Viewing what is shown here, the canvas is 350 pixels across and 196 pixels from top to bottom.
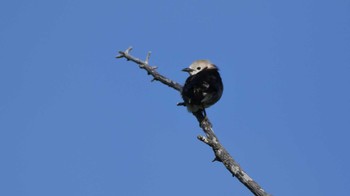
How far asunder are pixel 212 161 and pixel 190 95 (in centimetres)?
239

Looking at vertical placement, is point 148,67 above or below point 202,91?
above

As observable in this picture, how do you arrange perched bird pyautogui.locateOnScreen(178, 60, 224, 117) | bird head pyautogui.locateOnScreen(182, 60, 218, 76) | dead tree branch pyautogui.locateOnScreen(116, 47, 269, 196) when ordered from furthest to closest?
1. bird head pyautogui.locateOnScreen(182, 60, 218, 76)
2. perched bird pyautogui.locateOnScreen(178, 60, 224, 117)
3. dead tree branch pyautogui.locateOnScreen(116, 47, 269, 196)

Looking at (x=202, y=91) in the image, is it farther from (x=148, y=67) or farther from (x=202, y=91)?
(x=148, y=67)

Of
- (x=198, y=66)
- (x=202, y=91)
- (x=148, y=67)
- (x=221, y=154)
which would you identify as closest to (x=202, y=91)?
(x=202, y=91)

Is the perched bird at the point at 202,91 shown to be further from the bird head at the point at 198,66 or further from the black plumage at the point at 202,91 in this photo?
the bird head at the point at 198,66

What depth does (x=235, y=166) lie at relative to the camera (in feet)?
22.2

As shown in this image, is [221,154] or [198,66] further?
[198,66]

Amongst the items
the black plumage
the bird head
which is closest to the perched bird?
the black plumage

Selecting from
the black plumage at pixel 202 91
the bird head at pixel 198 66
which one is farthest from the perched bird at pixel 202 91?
the bird head at pixel 198 66

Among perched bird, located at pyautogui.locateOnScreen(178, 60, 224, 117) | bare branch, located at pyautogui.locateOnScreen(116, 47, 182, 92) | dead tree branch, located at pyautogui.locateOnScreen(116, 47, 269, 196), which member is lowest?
dead tree branch, located at pyautogui.locateOnScreen(116, 47, 269, 196)

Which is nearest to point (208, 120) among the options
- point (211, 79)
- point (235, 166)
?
point (211, 79)

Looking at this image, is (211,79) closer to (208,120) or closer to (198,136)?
(208,120)

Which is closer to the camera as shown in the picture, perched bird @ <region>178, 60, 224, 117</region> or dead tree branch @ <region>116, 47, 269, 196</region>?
dead tree branch @ <region>116, 47, 269, 196</region>

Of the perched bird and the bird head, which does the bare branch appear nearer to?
the perched bird
